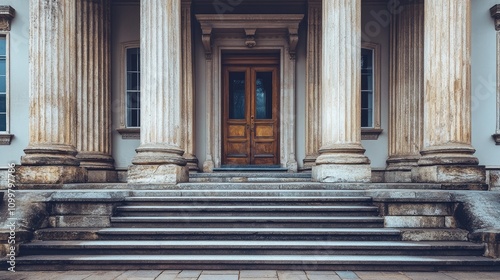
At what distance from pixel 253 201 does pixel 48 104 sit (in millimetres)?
4707

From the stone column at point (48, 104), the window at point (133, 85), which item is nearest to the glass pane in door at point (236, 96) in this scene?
the window at point (133, 85)

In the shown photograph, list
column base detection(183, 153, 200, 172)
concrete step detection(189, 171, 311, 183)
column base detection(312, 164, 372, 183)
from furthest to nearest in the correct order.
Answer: column base detection(183, 153, 200, 172) < concrete step detection(189, 171, 311, 183) < column base detection(312, 164, 372, 183)

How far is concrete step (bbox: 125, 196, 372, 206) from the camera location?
682cm

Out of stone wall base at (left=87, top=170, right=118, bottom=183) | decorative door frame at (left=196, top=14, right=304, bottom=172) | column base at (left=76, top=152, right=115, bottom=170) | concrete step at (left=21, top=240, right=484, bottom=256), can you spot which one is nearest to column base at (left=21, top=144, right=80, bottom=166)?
column base at (left=76, top=152, right=115, bottom=170)

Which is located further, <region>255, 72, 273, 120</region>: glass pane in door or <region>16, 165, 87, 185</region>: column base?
<region>255, 72, 273, 120</region>: glass pane in door

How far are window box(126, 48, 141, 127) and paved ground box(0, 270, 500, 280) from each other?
653 cm

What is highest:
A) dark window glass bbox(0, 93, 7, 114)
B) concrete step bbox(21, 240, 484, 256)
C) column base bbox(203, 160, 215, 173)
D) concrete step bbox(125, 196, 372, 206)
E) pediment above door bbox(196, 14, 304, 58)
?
pediment above door bbox(196, 14, 304, 58)

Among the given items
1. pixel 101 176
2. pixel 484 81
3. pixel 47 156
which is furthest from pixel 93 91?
pixel 484 81

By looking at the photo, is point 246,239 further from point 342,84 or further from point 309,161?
point 309,161

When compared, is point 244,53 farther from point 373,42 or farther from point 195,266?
point 195,266

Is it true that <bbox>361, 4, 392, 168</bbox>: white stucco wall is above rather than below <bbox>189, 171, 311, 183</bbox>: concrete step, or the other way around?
above

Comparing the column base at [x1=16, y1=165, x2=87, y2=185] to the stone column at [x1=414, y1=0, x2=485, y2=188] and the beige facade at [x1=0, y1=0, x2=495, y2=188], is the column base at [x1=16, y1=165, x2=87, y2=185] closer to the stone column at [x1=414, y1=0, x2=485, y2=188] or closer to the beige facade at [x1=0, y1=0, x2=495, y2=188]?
the beige facade at [x1=0, y1=0, x2=495, y2=188]

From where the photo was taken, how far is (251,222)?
6371 mm

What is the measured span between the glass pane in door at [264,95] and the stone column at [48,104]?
5.32 meters
